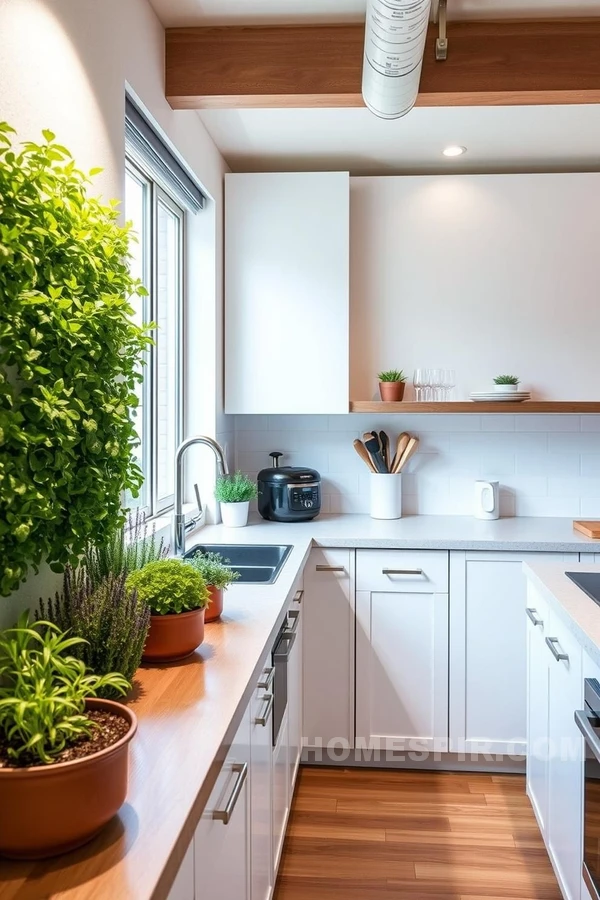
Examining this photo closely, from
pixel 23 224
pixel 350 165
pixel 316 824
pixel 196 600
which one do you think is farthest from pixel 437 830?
pixel 350 165

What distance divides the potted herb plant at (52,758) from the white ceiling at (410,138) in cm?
224

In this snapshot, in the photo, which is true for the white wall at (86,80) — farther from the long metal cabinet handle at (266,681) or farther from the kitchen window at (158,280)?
the long metal cabinet handle at (266,681)

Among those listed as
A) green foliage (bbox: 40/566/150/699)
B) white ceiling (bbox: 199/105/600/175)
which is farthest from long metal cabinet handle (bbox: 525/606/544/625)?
white ceiling (bbox: 199/105/600/175)

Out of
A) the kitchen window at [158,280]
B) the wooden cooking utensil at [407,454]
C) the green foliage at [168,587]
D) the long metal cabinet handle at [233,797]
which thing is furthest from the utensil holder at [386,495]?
the long metal cabinet handle at [233,797]

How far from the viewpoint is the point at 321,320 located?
3068mm

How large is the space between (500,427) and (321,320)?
3.24 feet

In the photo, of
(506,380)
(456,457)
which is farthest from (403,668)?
(506,380)

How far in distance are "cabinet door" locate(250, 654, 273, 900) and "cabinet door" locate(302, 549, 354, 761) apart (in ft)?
3.11

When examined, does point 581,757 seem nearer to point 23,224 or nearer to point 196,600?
point 196,600

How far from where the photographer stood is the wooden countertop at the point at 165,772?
2.70ft

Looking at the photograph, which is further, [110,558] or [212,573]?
[212,573]

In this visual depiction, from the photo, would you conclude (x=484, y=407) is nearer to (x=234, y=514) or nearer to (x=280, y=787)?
(x=234, y=514)

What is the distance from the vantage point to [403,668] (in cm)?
284

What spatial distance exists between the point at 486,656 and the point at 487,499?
0.69 metres
